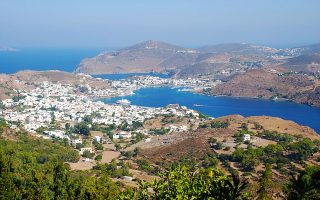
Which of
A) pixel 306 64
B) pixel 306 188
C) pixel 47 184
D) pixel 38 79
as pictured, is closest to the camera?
pixel 306 188

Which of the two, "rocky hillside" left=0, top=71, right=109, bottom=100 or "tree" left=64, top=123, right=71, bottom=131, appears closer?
"tree" left=64, top=123, right=71, bottom=131

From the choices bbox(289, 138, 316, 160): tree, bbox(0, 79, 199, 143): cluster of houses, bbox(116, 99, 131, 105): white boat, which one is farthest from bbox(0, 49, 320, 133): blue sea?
bbox(289, 138, 316, 160): tree

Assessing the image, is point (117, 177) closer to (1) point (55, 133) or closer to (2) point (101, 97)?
(1) point (55, 133)

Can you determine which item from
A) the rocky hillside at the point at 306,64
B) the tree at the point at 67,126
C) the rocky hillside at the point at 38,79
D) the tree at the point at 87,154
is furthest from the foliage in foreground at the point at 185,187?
the rocky hillside at the point at 306,64

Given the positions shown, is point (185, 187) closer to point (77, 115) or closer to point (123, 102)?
point (77, 115)

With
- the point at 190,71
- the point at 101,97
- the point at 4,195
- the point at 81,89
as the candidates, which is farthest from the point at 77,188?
the point at 190,71

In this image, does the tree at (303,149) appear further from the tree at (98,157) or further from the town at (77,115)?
the town at (77,115)

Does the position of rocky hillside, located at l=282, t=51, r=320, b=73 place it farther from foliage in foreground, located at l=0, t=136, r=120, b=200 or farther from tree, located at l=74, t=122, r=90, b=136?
foliage in foreground, located at l=0, t=136, r=120, b=200

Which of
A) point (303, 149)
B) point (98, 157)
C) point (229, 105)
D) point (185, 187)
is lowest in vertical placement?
point (229, 105)

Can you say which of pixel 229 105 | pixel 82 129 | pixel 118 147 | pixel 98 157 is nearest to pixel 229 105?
pixel 229 105
